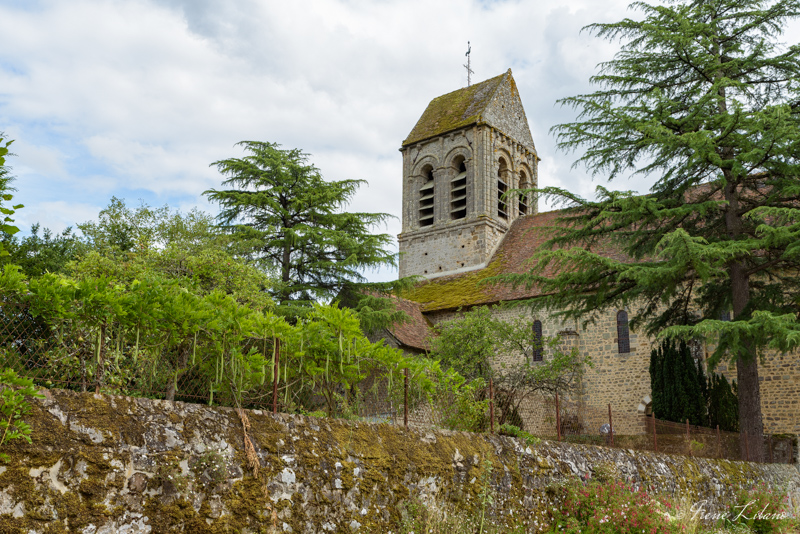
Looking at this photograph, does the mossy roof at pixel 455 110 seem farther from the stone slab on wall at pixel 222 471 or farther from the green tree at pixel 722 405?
the stone slab on wall at pixel 222 471

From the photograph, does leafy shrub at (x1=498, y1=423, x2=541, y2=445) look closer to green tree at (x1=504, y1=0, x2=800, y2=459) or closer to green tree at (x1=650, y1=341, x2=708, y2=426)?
green tree at (x1=504, y1=0, x2=800, y2=459)

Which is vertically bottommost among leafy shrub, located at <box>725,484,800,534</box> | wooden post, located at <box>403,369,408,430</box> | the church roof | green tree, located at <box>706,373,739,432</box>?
leafy shrub, located at <box>725,484,800,534</box>

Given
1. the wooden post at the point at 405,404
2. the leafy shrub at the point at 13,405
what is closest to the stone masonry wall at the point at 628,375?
the wooden post at the point at 405,404

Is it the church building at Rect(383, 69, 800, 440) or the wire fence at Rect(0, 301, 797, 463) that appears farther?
the church building at Rect(383, 69, 800, 440)

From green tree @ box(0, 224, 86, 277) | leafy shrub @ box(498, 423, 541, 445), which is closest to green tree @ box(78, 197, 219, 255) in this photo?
green tree @ box(0, 224, 86, 277)

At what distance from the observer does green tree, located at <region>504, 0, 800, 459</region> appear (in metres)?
13.4

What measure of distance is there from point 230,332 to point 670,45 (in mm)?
13804

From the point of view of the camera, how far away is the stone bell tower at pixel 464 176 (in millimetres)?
29188

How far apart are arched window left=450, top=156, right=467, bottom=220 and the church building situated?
0.05 m

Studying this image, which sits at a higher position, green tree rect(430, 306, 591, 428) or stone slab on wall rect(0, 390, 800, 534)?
green tree rect(430, 306, 591, 428)

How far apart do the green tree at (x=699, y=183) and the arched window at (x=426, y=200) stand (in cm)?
1490

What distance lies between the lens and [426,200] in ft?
104

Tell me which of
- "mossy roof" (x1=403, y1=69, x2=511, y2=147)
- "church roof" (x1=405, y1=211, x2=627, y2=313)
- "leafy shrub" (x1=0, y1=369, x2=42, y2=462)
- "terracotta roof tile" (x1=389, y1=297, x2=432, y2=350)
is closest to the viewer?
"leafy shrub" (x1=0, y1=369, x2=42, y2=462)

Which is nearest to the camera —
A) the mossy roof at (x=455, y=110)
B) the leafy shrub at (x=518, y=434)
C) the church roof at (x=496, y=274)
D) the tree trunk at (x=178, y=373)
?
the tree trunk at (x=178, y=373)
